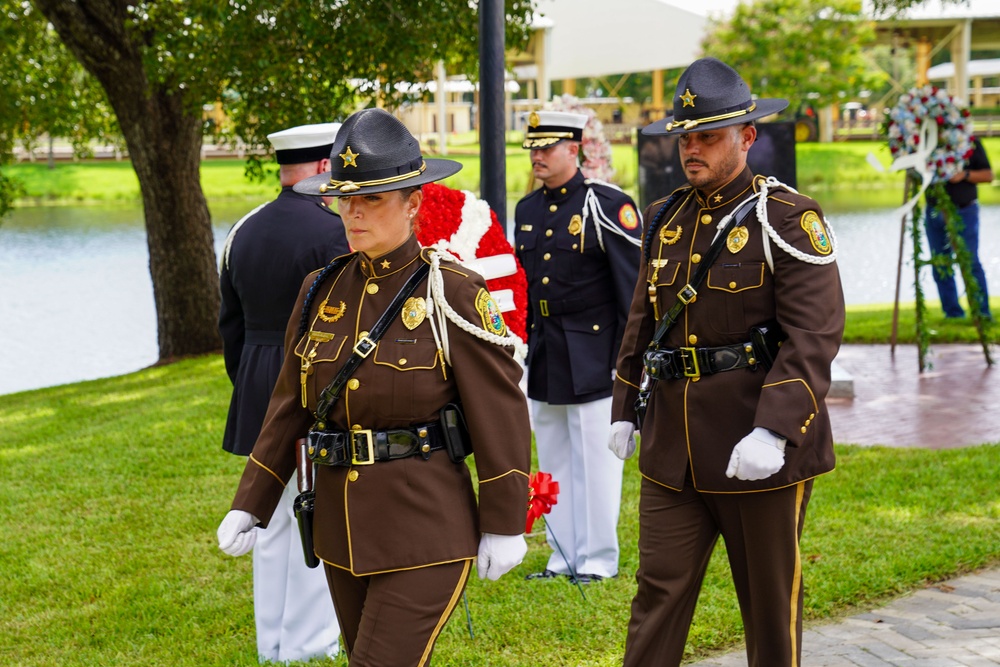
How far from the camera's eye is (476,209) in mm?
4984

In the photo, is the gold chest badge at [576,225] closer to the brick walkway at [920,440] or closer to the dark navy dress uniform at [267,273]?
the dark navy dress uniform at [267,273]

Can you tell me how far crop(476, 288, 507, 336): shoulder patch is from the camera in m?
3.33

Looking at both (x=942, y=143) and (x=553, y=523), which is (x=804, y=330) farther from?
(x=942, y=143)

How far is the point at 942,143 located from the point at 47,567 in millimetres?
8278

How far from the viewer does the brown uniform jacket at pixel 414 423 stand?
328cm

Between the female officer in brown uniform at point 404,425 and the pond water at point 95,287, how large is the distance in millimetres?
8564

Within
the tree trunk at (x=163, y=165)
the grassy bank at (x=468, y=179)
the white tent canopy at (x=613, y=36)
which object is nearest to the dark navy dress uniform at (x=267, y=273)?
the tree trunk at (x=163, y=165)

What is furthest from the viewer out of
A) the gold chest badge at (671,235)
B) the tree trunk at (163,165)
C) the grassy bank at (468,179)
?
the grassy bank at (468,179)

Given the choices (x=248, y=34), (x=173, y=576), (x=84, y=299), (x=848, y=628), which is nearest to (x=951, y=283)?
(x=248, y=34)

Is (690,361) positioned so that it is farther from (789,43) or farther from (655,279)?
(789,43)

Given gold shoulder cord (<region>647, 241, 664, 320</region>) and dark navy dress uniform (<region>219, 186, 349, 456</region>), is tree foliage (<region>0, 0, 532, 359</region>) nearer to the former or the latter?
dark navy dress uniform (<region>219, 186, 349, 456</region>)

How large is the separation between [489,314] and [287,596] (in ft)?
7.02

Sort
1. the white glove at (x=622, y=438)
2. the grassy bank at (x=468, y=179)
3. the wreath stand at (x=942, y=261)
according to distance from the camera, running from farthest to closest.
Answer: the grassy bank at (x=468, y=179), the wreath stand at (x=942, y=261), the white glove at (x=622, y=438)

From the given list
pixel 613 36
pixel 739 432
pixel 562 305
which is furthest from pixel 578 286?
pixel 613 36
